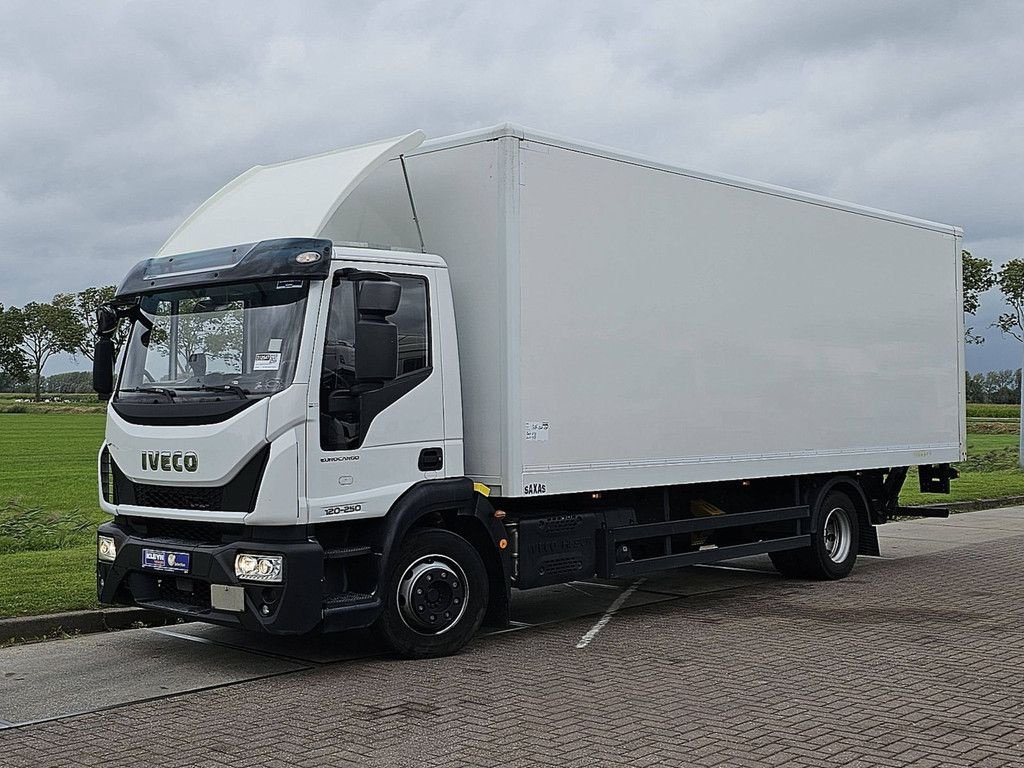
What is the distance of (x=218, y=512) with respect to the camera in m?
7.94

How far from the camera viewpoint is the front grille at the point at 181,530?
8.02 m

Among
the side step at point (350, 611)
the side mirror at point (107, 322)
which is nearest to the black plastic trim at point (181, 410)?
the side mirror at point (107, 322)

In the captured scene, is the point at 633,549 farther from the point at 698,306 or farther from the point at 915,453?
the point at 915,453

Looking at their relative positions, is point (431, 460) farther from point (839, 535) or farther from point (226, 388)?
point (839, 535)

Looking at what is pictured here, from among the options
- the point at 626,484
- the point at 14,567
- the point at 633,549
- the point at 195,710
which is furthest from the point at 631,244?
the point at 14,567

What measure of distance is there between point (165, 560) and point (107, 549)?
0.83 m

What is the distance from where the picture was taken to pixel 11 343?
106 metres

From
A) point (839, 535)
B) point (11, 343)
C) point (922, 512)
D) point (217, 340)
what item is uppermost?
point (11, 343)

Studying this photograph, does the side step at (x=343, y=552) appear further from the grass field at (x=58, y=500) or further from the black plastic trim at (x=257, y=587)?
the grass field at (x=58, y=500)

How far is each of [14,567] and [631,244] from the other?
680 centimetres

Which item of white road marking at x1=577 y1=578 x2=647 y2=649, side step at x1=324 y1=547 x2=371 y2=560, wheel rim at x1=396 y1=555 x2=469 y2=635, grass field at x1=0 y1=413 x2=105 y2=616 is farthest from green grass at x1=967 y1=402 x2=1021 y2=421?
side step at x1=324 y1=547 x2=371 y2=560

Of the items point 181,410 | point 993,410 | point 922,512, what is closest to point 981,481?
point 922,512

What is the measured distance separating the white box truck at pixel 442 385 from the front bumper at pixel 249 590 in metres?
0.02

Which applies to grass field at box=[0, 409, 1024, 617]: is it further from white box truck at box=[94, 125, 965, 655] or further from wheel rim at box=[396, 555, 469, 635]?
wheel rim at box=[396, 555, 469, 635]
